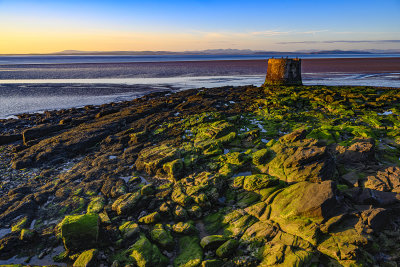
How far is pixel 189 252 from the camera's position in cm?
559

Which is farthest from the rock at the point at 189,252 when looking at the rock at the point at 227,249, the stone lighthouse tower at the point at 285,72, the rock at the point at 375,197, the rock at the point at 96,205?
the stone lighthouse tower at the point at 285,72

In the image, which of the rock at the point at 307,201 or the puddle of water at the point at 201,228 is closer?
the rock at the point at 307,201

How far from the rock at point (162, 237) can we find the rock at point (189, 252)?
0.25m

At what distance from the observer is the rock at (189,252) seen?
5316mm

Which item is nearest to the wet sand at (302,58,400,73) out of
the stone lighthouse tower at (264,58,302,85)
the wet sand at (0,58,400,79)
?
the wet sand at (0,58,400,79)

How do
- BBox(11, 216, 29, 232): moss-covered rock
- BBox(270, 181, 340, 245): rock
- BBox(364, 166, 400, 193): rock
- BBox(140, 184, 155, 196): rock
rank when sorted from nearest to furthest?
BBox(270, 181, 340, 245): rock, BBox(364, 166, 400, 193): rock, BBox(11, 216, 29, 232): moss-covered rock, BBox(140, 184, 155, 196): rock

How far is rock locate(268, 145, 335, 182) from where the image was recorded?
23.6ft

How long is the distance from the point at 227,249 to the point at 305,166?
3.60 metres

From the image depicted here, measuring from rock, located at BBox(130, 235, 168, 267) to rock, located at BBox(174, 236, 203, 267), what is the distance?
0.34 m

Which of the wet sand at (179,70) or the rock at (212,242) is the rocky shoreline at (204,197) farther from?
the wet sand at (179,70)

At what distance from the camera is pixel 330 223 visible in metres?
5.52

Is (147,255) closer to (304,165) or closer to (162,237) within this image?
(162,237)

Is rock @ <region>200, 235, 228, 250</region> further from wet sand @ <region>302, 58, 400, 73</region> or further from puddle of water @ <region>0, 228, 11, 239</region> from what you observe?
wet sand @ <region>302, 58, 400, 73</region>

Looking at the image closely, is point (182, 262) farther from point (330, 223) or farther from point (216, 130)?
point (216, 130)
